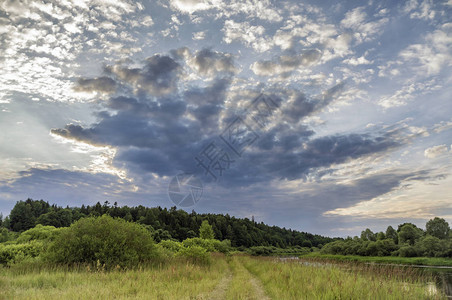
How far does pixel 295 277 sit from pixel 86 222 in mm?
13225

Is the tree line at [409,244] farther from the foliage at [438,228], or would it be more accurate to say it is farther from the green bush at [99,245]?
the green bush at [99,245]

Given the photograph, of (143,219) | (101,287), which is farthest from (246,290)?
(143,219)

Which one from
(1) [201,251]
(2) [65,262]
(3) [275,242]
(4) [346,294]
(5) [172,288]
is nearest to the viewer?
(4) [346,294]

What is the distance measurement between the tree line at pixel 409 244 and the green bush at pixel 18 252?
2434 inches

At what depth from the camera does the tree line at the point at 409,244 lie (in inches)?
2042

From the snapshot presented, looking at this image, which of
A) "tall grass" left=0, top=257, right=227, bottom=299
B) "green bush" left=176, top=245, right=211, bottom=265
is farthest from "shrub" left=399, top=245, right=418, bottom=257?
"tall grass" left=0, top=257, right=227, bottom=299

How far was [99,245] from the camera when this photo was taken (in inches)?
642

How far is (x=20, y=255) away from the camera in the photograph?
1789cm

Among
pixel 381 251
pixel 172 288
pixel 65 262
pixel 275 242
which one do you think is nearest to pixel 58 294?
pixel 172 288

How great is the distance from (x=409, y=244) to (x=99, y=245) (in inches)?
2786

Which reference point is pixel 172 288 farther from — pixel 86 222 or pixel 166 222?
pixel 166 222

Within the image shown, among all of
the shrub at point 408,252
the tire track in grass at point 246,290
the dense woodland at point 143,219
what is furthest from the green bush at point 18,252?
the dense woodland at point 143,219

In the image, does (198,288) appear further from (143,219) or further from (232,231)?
(232,231)

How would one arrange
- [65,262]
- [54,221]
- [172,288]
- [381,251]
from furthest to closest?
[54,221]
[381,251]
[65,262]
[172,288]
